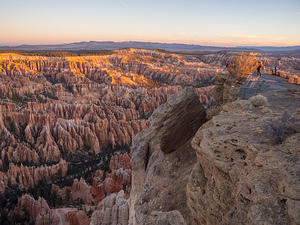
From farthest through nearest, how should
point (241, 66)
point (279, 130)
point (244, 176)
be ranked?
point (241, 66)
point (279, 130)
point (244, 176)

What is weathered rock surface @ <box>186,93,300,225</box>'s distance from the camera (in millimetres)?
1863

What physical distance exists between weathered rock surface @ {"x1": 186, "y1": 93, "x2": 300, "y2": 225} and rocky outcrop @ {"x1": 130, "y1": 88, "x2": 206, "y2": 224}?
36.5 inches

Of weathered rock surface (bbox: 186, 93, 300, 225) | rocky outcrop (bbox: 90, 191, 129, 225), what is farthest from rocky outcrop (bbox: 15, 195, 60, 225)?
weathered rock surface (bbox: 186, 93, 300, 225)

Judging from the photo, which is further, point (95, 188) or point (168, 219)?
point (95, 188)

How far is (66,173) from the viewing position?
17516 millimetres

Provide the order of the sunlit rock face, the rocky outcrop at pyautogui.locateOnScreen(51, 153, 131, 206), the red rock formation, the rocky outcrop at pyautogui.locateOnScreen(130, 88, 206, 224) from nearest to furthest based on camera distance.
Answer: the rocky outcrop at pyautogui.locateOnScreen(130, 88, 206, 224) → the red rock formation → the rocky outcrop at pyautogui.locateOnScreen(51, 153, 131, 206) → the sunlit rock face

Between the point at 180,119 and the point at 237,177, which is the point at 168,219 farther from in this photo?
the point at 180,119

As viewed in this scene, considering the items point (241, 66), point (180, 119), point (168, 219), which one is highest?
point (241, 66)

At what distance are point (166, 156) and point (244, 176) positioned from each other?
118 inches

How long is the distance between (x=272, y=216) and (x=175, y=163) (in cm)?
309

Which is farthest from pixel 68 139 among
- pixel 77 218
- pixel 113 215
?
pixel 113 215

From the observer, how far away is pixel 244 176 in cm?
228

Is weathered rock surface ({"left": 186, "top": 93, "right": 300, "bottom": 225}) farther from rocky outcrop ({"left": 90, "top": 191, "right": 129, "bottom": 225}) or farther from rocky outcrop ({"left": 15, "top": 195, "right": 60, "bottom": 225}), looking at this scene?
rocky outcrop ({"left": 15, "top": 195, "right": 60, "bottom": 225})

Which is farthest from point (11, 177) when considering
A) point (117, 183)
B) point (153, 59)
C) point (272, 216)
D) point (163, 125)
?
point (153, 59)
